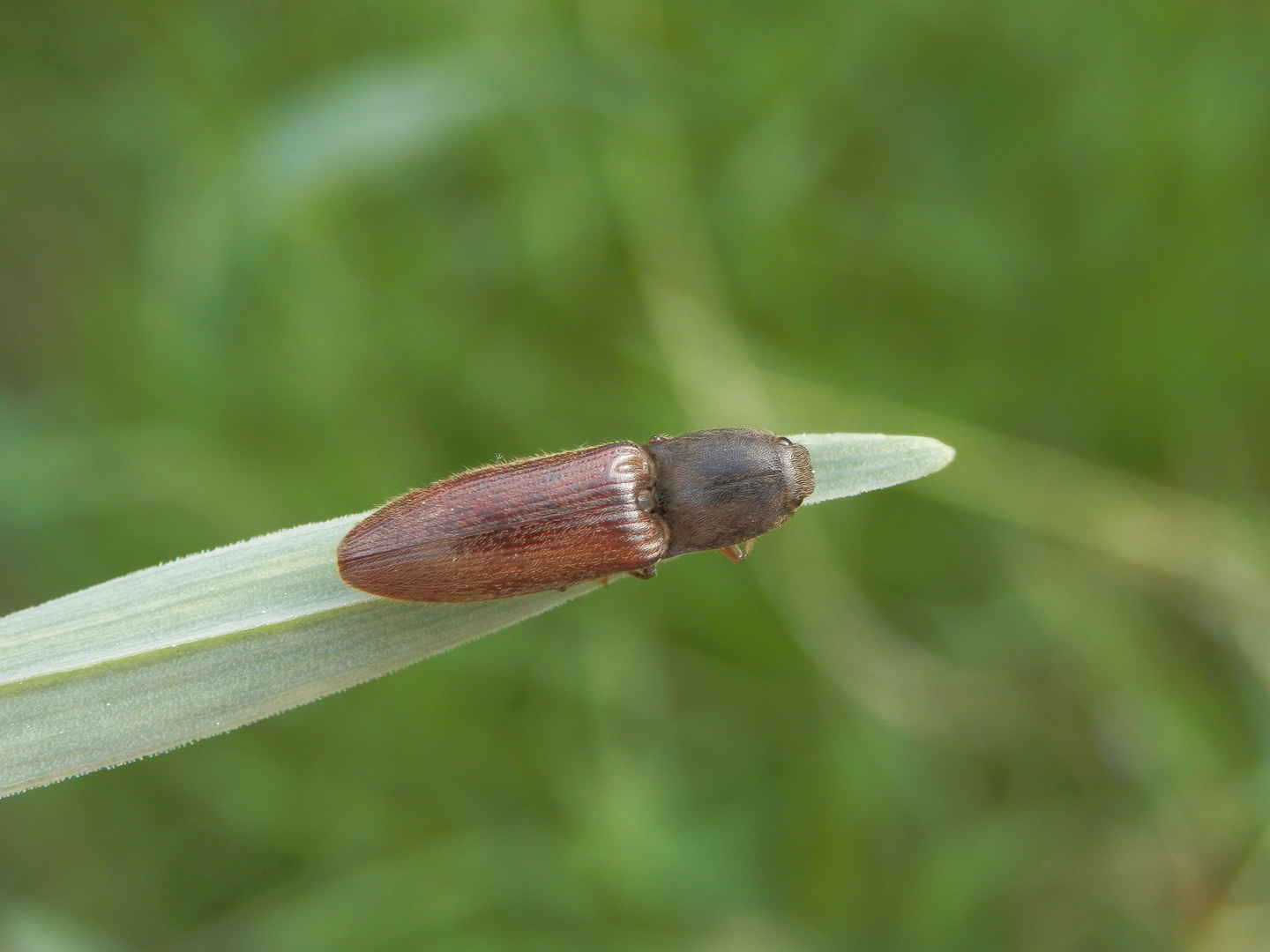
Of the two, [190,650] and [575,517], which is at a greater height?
[575,517]

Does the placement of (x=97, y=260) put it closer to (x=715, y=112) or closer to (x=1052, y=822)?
(x=715, y=112)

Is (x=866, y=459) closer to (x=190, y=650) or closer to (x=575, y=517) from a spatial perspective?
(x=575, y=517)

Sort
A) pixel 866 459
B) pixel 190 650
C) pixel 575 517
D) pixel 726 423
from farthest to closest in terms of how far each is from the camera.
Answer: pixel 726 423 → pixel 575 517 → pixel 866 459 → pixel 190 650

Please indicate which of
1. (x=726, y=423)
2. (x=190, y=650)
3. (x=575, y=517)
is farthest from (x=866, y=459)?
(x=726, y=423)

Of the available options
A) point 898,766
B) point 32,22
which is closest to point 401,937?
point 898,766

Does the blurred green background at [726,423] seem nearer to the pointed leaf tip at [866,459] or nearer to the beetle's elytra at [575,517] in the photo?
the beetle's elytra at [575,517]

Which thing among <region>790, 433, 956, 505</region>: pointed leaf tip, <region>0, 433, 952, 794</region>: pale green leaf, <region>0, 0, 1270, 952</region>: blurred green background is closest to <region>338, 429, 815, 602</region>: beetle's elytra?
<region>0, 433, 952, 794</region>: pale green leaf

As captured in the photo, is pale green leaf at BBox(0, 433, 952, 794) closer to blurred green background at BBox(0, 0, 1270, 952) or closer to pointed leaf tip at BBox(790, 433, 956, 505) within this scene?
pointed leaf tip at BBox(790, 433, 956, 505)

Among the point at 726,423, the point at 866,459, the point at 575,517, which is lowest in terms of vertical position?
the point at 866,459
